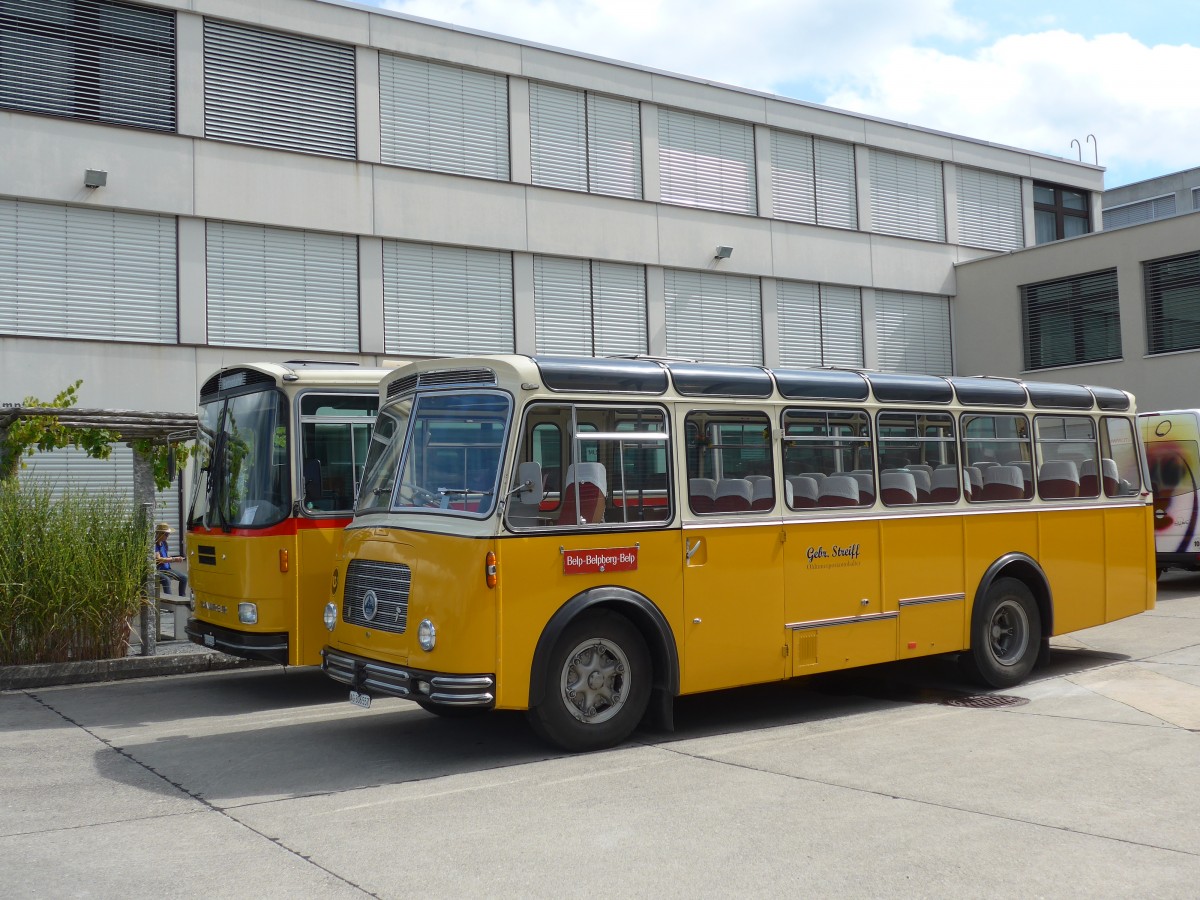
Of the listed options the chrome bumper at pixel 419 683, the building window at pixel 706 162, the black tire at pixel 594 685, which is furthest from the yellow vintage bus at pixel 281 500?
the building window at pixel 706 162

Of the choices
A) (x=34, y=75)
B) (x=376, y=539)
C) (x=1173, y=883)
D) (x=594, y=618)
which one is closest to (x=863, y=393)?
(x=594, y=618)

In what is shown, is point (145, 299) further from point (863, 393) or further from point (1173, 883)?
point (1173, 883)

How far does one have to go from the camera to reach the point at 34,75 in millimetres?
19766

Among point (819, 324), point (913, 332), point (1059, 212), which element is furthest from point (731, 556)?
point (1059, 212)

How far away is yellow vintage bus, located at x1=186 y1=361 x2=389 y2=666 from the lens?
10336mm

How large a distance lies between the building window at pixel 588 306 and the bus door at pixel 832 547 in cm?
1547

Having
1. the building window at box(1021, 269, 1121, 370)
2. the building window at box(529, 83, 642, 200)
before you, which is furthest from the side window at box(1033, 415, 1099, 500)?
the building window at box(1021, 269, 1121, 370)

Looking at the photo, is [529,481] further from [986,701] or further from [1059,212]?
[1059,212]

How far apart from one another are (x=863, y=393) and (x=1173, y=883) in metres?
5.26

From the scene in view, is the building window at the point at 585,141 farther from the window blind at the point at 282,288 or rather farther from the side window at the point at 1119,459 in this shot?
the side window at the point at 1119,459

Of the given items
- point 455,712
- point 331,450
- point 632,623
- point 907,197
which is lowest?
point 455,712

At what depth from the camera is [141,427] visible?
44.7 feet

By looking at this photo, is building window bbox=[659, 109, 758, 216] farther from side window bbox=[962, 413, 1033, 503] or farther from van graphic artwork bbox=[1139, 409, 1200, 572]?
side window bbox=[962, 413, 1033, 503]

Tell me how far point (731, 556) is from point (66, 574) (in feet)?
23.3
